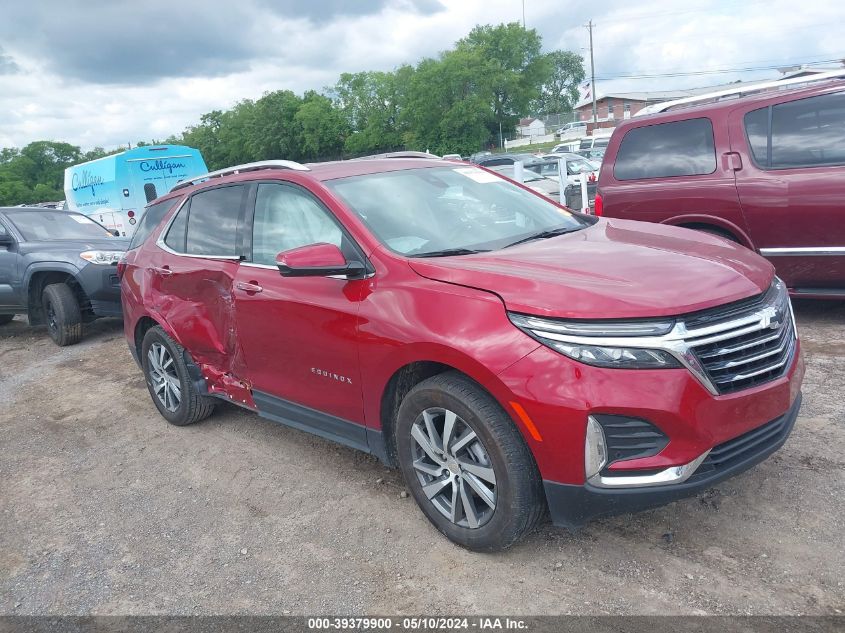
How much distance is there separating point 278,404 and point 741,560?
8.12ft

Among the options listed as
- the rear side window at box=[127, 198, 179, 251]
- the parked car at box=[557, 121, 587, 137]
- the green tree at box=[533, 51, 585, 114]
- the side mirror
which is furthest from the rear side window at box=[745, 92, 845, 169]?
the green tree at box=[533, 51, 585, 114]

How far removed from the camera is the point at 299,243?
12.3 ft

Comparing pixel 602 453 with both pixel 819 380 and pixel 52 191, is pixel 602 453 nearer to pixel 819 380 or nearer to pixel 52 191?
pixel 819 380

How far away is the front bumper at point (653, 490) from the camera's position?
8.27ft

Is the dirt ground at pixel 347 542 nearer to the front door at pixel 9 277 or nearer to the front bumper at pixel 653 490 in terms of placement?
the front bumper at pixel 653 490

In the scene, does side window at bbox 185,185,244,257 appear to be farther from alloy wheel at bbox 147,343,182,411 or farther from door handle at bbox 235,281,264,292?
alloy wheel at bbox 147,343,182,411

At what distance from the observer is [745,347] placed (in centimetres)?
264

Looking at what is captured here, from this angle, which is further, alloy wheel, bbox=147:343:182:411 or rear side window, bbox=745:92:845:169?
rear side window, bbox=745:92:845:169

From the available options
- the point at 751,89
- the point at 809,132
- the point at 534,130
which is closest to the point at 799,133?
the point at 809,132

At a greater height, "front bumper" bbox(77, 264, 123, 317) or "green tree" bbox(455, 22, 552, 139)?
"green tree" bbox(455, 22, 552, 139)

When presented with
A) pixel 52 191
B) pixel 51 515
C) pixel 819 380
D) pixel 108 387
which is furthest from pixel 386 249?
pixel 52 191

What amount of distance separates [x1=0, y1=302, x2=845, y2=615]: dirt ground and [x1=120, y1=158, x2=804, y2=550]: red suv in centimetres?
29

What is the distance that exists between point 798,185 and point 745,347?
3.36 m

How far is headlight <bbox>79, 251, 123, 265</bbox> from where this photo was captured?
8031mm
